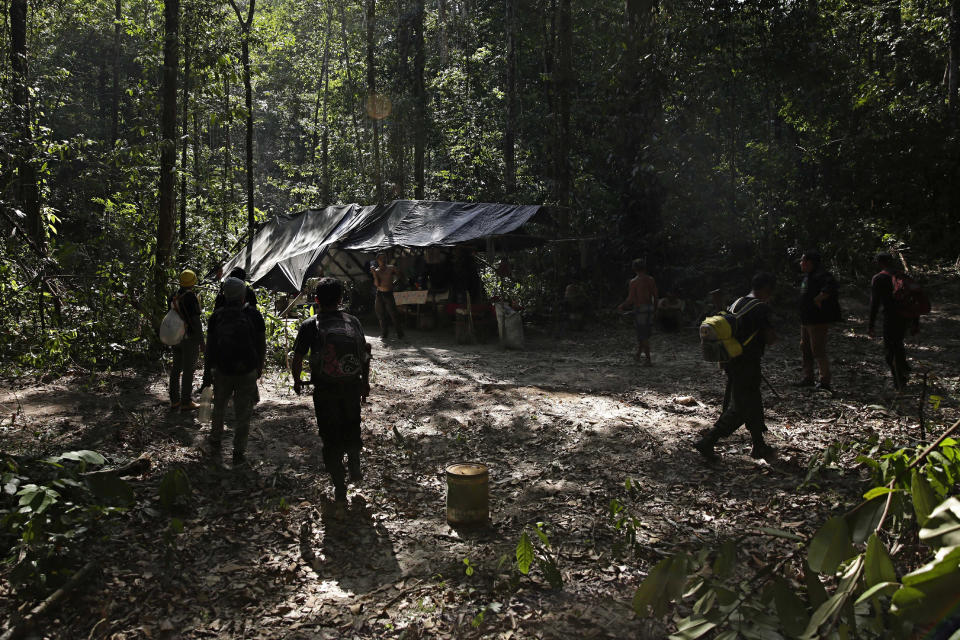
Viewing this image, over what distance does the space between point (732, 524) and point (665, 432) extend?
2321 millimetres

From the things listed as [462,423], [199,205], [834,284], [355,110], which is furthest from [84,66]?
[834,284]

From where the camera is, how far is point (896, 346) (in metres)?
8.32

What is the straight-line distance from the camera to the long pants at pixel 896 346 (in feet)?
27.0

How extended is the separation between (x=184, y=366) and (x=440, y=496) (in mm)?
3910

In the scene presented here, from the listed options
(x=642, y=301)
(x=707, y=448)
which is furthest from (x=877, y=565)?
(x=642, y=301)

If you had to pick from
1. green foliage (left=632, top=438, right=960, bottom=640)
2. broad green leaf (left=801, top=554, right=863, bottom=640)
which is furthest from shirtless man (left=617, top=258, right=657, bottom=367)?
broad green leaf (left=801, top=554, right=863, bottom=640)

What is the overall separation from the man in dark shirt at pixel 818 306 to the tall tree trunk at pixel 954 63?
34.2ft

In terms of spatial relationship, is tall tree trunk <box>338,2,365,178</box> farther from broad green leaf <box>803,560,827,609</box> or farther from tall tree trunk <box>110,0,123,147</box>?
broad green leaf <box>803,560,827,609</box>

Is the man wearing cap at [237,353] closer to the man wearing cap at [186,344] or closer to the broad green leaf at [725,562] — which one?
the man wearing cap at [186,344]

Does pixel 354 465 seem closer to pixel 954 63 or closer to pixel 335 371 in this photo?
pixel 335 371

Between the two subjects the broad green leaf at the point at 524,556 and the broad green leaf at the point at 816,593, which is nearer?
the broad green leaf at the point at 816,593

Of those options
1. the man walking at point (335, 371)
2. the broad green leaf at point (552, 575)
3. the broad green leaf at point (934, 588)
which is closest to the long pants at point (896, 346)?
the broad green leaf at point (552, 575)

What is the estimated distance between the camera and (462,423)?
8.00 m

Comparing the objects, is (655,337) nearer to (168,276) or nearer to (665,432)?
(665,432)
